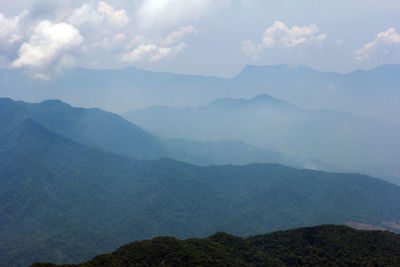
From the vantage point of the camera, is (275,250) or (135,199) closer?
(275,250)

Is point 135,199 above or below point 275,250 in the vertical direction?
below

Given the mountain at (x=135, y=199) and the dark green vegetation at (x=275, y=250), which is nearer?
the dark green vegetation at (x=275, y=250)

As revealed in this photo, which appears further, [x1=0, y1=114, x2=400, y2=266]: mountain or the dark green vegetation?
[x1=0, y1=114, x2=400, y2=266]: mountain

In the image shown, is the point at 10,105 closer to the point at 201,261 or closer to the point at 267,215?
the point at 267,215
